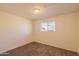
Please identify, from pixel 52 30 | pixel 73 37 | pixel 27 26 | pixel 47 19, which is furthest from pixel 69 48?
pixel 27 26

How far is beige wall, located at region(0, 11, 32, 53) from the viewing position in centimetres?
425

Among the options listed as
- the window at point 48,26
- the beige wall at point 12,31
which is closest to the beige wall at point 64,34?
the window at point 48,26

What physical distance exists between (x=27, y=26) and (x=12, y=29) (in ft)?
6.54

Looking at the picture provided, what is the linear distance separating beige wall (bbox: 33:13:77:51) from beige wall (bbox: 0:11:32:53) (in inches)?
58.4

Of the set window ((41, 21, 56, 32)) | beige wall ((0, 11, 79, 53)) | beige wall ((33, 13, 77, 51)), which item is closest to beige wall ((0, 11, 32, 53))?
beige wall ((0, 11, 79, 53))

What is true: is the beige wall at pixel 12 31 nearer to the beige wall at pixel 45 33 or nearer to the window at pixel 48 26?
the beige wall at pixel 45 33

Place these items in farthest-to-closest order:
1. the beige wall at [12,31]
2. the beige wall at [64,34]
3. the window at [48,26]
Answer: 1. the window at [48,26]
2. the beige wall at [64,34]
3. the beige wall at [12,31]

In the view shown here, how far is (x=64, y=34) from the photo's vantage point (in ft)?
16.4

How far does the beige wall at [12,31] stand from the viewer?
4250 millimetres

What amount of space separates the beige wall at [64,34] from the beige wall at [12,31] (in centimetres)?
148

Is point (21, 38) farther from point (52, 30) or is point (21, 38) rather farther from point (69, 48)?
point (69, 48)

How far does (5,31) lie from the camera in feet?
14.4

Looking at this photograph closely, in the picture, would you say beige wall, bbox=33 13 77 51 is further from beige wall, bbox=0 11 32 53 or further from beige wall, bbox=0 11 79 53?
beige wall, bbox=0 11 32 53

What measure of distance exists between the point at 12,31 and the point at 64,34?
271cm
